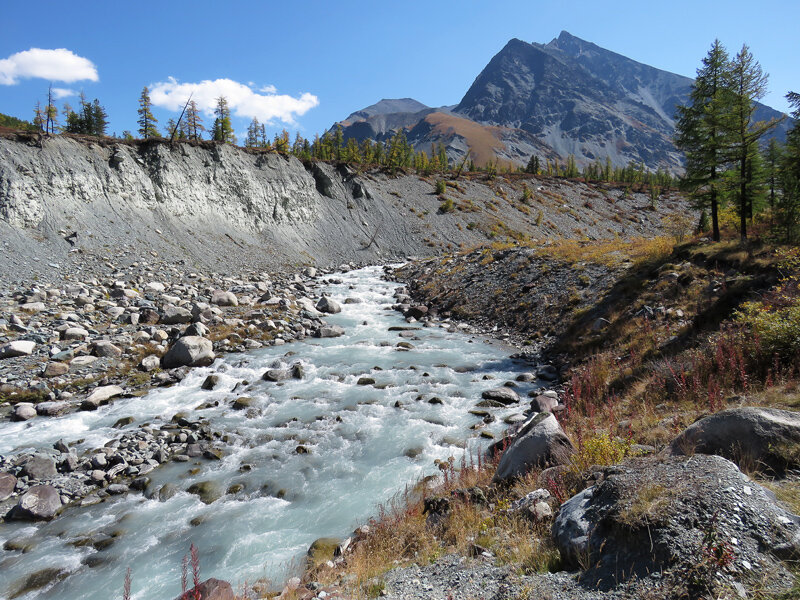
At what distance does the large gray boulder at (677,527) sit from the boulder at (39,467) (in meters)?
11.5

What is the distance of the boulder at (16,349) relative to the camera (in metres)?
13.9

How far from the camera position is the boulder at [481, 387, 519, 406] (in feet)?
43.0

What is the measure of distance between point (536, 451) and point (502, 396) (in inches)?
257

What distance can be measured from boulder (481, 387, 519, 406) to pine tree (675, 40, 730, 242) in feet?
45.4

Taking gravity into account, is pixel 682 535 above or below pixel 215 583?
above

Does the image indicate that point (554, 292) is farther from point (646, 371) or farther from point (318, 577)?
point (318, 577)

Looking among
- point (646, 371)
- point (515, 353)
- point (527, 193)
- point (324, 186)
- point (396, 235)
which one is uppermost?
point (527, 193)

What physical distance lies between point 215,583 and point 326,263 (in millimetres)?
40146

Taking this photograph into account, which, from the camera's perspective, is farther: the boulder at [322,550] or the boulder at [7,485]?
the boulder at [7,485]

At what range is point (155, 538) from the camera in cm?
771

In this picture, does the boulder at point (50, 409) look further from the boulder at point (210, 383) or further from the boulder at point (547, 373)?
the boulder at point (547, 373)

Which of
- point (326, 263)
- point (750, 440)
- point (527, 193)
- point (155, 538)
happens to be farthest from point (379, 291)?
point (527, 193)

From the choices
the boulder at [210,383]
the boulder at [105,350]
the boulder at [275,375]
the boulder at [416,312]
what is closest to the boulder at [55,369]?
the boulder at [105,350]

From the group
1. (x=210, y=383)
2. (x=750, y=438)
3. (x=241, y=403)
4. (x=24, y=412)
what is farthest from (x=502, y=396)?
(x=24, y=412)
